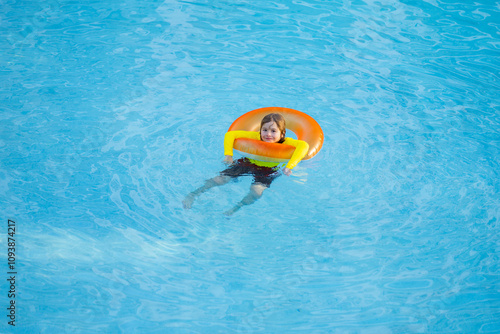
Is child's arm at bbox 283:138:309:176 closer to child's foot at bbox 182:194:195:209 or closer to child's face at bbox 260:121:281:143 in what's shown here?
child's face at bbox 260:121:281:143

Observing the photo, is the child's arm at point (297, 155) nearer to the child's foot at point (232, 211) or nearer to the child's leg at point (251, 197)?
the child's leg at point (251, 197)

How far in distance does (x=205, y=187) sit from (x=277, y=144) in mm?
714

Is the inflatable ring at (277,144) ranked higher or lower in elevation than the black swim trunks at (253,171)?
higher

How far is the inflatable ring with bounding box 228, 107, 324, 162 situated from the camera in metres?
4.19

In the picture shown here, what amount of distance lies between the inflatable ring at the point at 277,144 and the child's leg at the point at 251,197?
0.30 meters

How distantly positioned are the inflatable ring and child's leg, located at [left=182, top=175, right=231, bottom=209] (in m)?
0.30

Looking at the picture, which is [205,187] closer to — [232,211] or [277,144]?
[232,211]

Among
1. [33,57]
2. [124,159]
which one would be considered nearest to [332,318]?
[124,159]

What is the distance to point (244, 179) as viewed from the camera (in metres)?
4.32

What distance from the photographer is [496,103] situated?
554cm

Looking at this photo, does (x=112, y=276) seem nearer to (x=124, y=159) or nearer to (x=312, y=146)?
(x=124, y=159)

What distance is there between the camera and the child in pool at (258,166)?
4078 mm

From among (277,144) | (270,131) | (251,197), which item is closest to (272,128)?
(270,131)

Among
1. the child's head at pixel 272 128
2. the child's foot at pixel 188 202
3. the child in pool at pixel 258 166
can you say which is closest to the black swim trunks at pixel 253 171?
the child in pool at pixel 258 166
